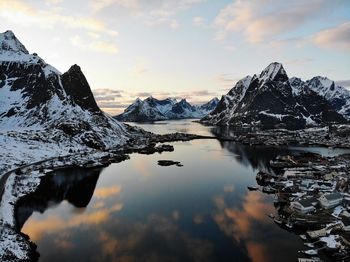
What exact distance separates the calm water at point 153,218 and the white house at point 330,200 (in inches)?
473

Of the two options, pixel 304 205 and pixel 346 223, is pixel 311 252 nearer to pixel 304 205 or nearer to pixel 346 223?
pixel 346 223

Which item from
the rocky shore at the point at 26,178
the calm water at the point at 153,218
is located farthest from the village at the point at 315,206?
the rocky shore at the point at 26,178

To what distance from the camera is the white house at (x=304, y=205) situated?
73256 mm

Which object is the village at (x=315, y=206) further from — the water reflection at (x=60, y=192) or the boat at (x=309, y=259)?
the water reflection at (x=60, y=192)

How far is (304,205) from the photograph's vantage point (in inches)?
2955

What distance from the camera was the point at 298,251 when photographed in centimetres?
5712

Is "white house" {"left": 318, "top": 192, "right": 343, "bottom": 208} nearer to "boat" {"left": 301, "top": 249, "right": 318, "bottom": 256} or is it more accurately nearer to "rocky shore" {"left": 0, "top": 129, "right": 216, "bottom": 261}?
"boat" {"left": 301, "top": 249, "right": 318, "bottom": 256}

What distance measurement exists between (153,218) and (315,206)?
36437mm

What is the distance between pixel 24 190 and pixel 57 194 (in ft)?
29.2

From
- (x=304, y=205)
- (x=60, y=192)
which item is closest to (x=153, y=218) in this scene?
(x=304, y=205)

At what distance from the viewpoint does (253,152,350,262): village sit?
5702cm

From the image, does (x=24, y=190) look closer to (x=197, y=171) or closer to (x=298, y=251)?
(x=197, y=171)

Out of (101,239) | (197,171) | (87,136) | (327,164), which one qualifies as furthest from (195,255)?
(87,136)

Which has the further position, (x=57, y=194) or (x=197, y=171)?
(x=197, y=171)
